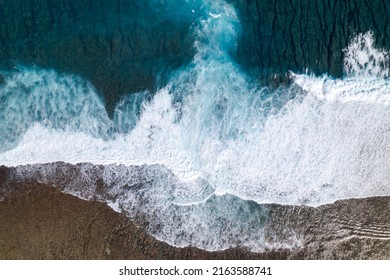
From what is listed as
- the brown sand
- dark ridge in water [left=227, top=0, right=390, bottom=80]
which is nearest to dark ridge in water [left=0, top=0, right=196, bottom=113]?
dark ridge in water [left=227, top=0, right=390, bottom=80]

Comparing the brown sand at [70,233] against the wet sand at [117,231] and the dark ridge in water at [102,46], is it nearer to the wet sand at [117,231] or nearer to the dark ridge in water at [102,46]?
the wet sand at [117,231]

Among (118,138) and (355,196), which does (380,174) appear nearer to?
(355,196)

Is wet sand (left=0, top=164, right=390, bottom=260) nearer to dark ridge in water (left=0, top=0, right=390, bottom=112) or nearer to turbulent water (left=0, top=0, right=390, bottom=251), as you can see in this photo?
turbulent water (left=0, top=0, right=390, bottom=251)

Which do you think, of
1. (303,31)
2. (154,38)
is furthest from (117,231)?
(303,31)

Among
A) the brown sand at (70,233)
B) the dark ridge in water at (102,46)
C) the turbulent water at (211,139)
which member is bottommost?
the brown sand at (70,233)

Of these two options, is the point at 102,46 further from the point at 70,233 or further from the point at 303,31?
the point at 303,31

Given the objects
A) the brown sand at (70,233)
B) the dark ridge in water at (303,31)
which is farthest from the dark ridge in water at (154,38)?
the brown sand at (70,233)

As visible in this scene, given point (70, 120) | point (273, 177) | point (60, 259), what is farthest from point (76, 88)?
point (273, 177)
